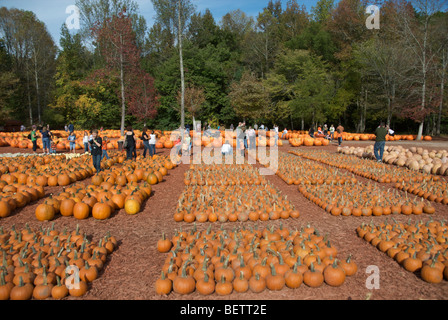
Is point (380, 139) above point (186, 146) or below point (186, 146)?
above

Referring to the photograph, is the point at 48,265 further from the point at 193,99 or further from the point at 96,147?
the point at 193,99

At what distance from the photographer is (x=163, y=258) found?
4855mm

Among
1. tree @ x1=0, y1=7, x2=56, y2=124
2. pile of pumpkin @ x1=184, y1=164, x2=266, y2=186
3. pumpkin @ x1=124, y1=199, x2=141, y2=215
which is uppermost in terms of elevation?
tree @ x1=0, y1=7, x2=56, y2=124

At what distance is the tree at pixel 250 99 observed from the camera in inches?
1517

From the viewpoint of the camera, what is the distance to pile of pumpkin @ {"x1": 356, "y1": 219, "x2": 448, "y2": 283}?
13.4 feet

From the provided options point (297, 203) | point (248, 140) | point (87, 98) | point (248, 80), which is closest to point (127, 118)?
point (87, 98)

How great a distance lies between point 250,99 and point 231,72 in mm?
11481

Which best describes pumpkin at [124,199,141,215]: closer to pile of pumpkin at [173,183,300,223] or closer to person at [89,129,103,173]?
pile of pumpkin at [173,183,300,223]

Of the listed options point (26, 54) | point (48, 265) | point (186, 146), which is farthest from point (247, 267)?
point (26, 54)

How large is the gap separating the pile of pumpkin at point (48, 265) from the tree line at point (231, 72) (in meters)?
24.0

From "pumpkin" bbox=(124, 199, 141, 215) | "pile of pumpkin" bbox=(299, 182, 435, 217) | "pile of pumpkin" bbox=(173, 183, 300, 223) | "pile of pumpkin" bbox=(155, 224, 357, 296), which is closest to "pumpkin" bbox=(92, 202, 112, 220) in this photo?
"pumpkin" bbox=(124, 199, 141, 215)

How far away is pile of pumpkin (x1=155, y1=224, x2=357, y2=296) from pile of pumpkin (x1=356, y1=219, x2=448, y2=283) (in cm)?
92

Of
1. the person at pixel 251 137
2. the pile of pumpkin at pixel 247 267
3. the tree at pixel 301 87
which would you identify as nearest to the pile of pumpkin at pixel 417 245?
the pile of pumpkin at pixel 247 267

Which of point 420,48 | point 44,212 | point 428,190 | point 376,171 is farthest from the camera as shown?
point 420,48
